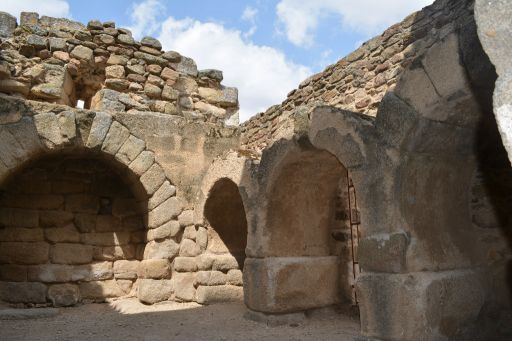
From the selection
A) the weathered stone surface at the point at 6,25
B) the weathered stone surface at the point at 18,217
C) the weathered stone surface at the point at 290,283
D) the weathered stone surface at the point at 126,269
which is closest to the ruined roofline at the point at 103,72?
the weathered stone surface at the point at 6,25

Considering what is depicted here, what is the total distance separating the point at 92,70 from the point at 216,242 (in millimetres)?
3196

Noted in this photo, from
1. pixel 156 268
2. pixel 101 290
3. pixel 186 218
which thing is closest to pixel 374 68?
pixel 186 218

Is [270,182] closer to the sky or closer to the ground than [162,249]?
closer to the sky

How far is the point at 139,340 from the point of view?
12.2ft

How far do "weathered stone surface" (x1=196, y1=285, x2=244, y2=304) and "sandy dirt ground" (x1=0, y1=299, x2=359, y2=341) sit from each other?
0.19 m

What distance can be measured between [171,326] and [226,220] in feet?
6.16

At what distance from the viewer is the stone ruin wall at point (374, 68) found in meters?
4.61

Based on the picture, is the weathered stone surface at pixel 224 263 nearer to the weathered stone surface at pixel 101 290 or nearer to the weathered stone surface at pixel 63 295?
the weathered stone surface at pixel 101 290

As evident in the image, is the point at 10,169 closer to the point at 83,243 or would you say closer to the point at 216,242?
the point at 83,243

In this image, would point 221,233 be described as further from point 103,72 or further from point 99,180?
point 103,72

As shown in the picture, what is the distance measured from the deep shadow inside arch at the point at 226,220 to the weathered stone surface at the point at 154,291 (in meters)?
0.77

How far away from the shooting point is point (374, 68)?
17.9ft

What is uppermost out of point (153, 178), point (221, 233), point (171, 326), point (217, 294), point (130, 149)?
point (130, 149)

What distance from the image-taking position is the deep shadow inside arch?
568 cm
